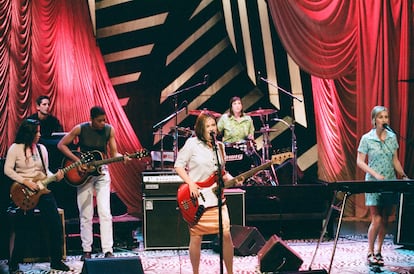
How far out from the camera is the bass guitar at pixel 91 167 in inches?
283

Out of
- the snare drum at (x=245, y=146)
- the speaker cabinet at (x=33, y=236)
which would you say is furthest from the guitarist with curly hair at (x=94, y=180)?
the snare drum at (x=245, y=146)

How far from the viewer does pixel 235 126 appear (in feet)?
30.6

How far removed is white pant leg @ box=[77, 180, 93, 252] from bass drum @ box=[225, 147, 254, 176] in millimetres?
2691

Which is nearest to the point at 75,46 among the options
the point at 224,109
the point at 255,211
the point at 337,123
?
the point at 224,109

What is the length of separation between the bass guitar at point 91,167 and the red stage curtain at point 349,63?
317cm

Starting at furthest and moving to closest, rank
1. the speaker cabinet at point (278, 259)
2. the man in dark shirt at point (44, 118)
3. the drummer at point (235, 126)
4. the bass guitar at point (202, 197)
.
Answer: the drummer at point (235, 126)
the man in dark shirt at point (44, 118)
the speaker cabinet at point (278, 259)
the bass guitar at point (202, 197)

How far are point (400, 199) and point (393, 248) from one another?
68cm

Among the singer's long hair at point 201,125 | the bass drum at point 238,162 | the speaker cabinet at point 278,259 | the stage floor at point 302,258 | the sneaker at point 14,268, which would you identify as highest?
the singer's long hair at point 201,125

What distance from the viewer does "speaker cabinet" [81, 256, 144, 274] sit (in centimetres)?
491

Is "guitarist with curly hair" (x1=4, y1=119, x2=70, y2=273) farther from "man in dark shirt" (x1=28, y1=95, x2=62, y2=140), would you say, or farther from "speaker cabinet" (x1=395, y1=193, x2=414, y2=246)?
"speaker cabinet" (x1=395, y1=193, x2=414, y2=246)

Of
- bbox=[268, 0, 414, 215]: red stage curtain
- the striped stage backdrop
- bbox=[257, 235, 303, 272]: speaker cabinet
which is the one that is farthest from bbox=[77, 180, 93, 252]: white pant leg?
bbox=[268, 0, 414, 215]: red stage curtain

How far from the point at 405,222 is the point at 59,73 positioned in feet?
18.0

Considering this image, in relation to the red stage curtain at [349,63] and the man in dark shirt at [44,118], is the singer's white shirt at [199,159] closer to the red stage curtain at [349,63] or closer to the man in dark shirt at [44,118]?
the man in dark shirt at [44,118]

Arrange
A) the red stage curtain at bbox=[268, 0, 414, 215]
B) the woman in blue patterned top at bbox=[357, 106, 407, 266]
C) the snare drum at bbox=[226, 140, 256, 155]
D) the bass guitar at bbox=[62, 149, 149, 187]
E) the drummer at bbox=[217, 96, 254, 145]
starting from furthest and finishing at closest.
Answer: the drummer at bbox=[217, 96, 254, 145] < the snare drum at bbox=[226, 140, 256, 155] < the red stage curtain at bbox=[268, 0, 414, 215] < the bass guitar at bbox=[62, 149, 149, 187] < the woman in blue patterned top at bbox=[357, 106, 407, 266]
